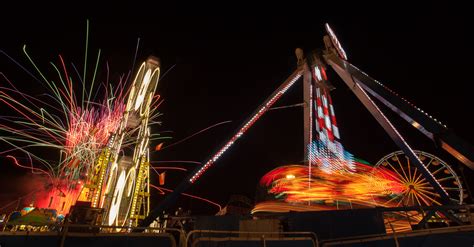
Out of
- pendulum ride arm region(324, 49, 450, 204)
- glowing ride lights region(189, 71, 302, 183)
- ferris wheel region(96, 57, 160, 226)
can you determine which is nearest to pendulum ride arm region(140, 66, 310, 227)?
glowing ride lights region(189, 71, 302, 183)

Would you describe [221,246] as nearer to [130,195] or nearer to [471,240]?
[471,240]

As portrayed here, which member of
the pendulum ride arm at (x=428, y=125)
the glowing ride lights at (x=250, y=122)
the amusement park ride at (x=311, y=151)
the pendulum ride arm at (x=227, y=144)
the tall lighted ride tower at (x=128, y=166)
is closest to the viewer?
the pendulum ride arm at (x=428, y=125)

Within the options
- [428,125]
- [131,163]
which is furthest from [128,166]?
[428,125]

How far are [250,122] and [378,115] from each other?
8.76m

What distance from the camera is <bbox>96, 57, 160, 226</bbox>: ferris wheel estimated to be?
19.8m

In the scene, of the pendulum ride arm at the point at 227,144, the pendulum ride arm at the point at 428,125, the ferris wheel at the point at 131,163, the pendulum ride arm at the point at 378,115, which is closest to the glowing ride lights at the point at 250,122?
the pendulum ride arm at the point at 227,144

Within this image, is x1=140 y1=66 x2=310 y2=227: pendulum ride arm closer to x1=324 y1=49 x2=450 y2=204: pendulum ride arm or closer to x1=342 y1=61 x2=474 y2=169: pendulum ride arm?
x1=324 y1=49 x2=450 y2=204: pendulum ride arm

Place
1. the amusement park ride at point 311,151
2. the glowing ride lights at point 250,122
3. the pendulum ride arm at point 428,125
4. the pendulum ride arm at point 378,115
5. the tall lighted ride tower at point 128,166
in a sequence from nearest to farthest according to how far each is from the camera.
Answer: 1. the pendulum ride arm at point 428,125
2. the pendulum ride arm at point 378,115
3. the amusement park ride at point 311,151
4. the tall lighted ride tower at point 128,166
5. the glowing ride lights at point 250,122

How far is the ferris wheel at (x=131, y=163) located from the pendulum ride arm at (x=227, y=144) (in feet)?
7.09

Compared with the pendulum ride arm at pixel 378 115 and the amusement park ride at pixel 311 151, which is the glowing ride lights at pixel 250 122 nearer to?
the amusement park ride at pixel 311 151

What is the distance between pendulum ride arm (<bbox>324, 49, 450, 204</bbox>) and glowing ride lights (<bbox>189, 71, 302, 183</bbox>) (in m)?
3.17

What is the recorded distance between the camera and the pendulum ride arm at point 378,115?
1402 cm

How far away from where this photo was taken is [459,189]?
17.1m

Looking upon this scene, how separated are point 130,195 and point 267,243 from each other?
16412mm
